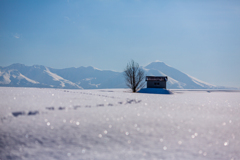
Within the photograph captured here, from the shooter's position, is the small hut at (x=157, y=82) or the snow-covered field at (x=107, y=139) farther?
the small hut at (x=157, y=82)

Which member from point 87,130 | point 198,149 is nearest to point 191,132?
point 198,149

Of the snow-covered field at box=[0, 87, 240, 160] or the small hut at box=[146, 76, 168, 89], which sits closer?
the snow-covered field at box=[0, 87, 240, 160]

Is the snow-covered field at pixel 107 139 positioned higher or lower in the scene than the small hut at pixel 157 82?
lower

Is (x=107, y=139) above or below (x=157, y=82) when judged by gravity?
below

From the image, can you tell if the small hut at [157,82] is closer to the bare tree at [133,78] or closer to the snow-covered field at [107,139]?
the bare tree at [133,78]

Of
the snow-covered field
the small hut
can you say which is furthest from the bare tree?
the snow-covered field

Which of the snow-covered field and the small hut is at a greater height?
the small hut

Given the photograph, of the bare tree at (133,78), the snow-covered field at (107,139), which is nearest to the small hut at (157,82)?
the bare tree at (133,78)

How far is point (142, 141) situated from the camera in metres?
4.49

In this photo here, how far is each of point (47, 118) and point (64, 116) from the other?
60cm

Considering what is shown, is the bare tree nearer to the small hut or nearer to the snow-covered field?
the small hut

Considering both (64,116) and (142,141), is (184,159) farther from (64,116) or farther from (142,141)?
(64,116)

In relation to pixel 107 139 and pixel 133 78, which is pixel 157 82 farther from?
pixel 107 139

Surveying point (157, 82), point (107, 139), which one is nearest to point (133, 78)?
point (157, 82)
